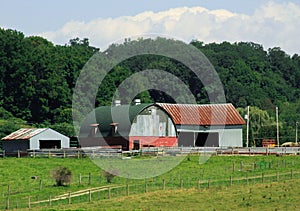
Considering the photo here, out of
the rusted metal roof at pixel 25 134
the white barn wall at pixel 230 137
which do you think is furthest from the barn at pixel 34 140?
the white barn wall at pixel 230 137

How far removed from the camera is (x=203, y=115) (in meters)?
84.8

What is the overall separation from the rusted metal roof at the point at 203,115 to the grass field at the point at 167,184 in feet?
56.6

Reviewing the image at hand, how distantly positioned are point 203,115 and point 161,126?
7424 mm

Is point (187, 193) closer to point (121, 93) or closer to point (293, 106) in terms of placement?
point (121, 93)

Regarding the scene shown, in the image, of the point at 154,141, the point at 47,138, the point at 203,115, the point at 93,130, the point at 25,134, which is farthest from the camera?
the point at 203,115

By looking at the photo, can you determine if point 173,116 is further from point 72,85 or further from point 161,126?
point 72,85

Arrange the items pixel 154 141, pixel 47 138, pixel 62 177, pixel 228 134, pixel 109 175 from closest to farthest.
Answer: pixel 62 177 → pixel 109 175 → pixel 47 138 → pixel 154 141 → pixel 228 134

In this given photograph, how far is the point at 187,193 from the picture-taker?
156 ft

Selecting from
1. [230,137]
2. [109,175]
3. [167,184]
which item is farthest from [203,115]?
[167,184]

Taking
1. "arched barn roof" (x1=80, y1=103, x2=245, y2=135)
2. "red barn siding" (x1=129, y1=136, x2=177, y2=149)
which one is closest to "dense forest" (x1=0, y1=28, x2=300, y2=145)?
"arched barn roof" (x1=80, y1=103, x2=245, y2=135)

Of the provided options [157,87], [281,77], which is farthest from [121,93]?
[281,77]

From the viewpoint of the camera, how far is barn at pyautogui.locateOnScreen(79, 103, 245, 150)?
76.6 m

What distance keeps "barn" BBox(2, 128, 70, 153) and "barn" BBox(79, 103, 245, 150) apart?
4.21 m

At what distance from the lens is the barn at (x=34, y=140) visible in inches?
2894
